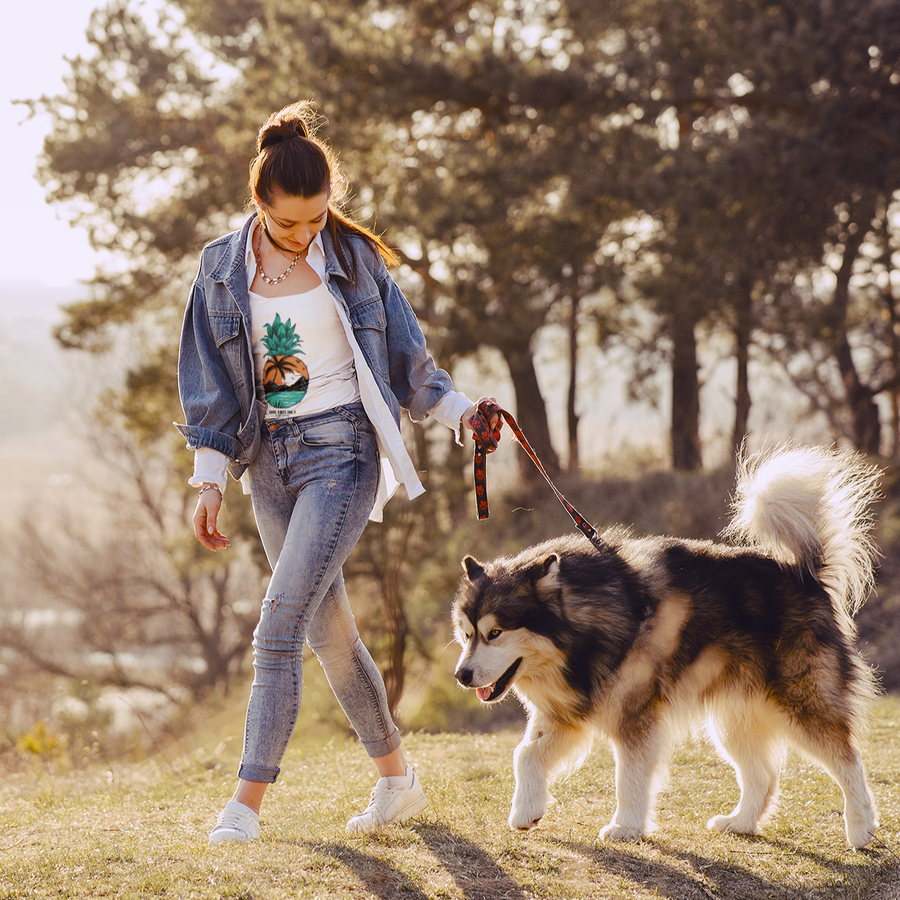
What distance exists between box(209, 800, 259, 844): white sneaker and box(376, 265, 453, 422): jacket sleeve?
133 cm

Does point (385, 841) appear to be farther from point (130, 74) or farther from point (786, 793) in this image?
point (130, 74)

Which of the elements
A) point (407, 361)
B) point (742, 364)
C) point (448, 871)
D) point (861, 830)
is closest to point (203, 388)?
point (407, 361)

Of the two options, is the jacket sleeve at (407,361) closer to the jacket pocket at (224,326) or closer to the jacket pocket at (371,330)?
the jacket pocket at (371,330)

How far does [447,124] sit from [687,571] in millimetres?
9903

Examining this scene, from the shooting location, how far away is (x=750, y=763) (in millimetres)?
3184

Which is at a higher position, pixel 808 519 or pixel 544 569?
pixel 808 519

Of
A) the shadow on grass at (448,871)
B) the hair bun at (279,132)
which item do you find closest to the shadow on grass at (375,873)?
the shadow on grass at (448,871)

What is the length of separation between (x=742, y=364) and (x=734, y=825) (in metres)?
9.96

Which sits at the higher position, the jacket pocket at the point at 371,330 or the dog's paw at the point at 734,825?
the jacket pocket at the point at 371,330

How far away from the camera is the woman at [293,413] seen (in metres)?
2.58

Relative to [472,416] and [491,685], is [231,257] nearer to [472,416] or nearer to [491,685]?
[472,416]

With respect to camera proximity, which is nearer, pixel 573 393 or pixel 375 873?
pixel 375 873

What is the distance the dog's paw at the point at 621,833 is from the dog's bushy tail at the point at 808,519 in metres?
1.01

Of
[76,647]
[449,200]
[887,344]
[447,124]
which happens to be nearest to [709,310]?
[887,344]
